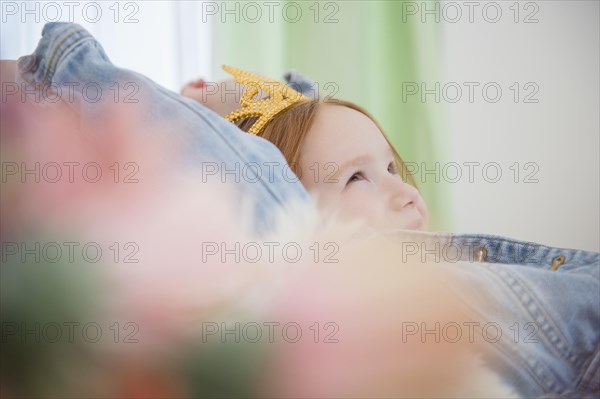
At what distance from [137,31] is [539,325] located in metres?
1.26

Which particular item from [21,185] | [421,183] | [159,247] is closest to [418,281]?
[159,247]

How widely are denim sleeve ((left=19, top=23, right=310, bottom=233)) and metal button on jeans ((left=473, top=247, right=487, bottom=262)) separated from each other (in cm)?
21

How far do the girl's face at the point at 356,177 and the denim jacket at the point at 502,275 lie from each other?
30cm

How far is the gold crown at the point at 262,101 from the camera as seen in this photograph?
101cm

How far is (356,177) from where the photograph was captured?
3.03 ft

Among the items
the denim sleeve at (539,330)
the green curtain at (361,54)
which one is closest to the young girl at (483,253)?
the denim sleeve at (539,330)

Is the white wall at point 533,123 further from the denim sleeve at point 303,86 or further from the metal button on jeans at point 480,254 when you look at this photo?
the metal button on jeans at point 480,254
